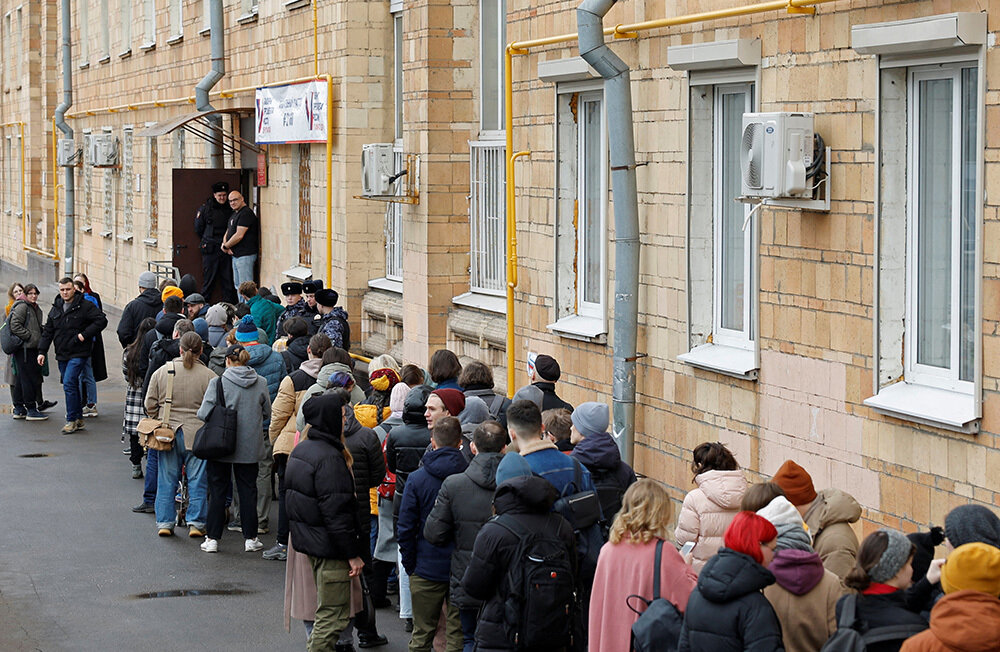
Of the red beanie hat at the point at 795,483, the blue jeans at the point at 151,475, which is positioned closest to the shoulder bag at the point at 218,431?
the blue jeans at the point at 151,475

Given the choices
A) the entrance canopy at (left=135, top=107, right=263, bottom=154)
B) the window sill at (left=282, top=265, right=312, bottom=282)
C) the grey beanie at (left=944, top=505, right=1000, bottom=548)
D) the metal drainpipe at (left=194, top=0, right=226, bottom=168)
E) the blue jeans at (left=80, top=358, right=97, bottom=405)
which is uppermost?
the metal drainpipe at (left=194, top=0, right=226, bottom=168)

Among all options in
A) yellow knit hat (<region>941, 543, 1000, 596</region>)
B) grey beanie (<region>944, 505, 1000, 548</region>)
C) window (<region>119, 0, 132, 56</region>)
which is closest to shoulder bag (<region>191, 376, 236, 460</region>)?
grey beanie (<region>944, 505, 1000, 548</region>)

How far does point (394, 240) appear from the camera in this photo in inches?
656

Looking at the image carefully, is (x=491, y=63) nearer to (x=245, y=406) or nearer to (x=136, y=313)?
(x=136, y=313)

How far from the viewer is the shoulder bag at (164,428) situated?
1141cm

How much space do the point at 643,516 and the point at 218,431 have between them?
541 cm

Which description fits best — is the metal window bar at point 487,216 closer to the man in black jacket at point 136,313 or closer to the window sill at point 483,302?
the window sill at point 483,302

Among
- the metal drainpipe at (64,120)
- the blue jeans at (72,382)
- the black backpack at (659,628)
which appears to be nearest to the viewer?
the black backpack at (659,628)

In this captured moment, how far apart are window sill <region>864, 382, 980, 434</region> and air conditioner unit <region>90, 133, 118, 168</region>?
22.7 meters

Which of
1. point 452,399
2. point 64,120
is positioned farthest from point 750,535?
point 64,120

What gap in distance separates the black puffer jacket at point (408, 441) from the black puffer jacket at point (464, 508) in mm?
1148

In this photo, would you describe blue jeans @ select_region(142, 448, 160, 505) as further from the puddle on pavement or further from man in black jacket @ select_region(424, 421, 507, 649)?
man in black jacket @ select_region(424, 421, 507, 649)

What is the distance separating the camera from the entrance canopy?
20312 millimetres

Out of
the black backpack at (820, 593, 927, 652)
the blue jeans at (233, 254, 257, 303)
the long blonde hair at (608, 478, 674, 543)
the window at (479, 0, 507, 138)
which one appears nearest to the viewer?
the black backpack at (820, 593, 927, 652)
